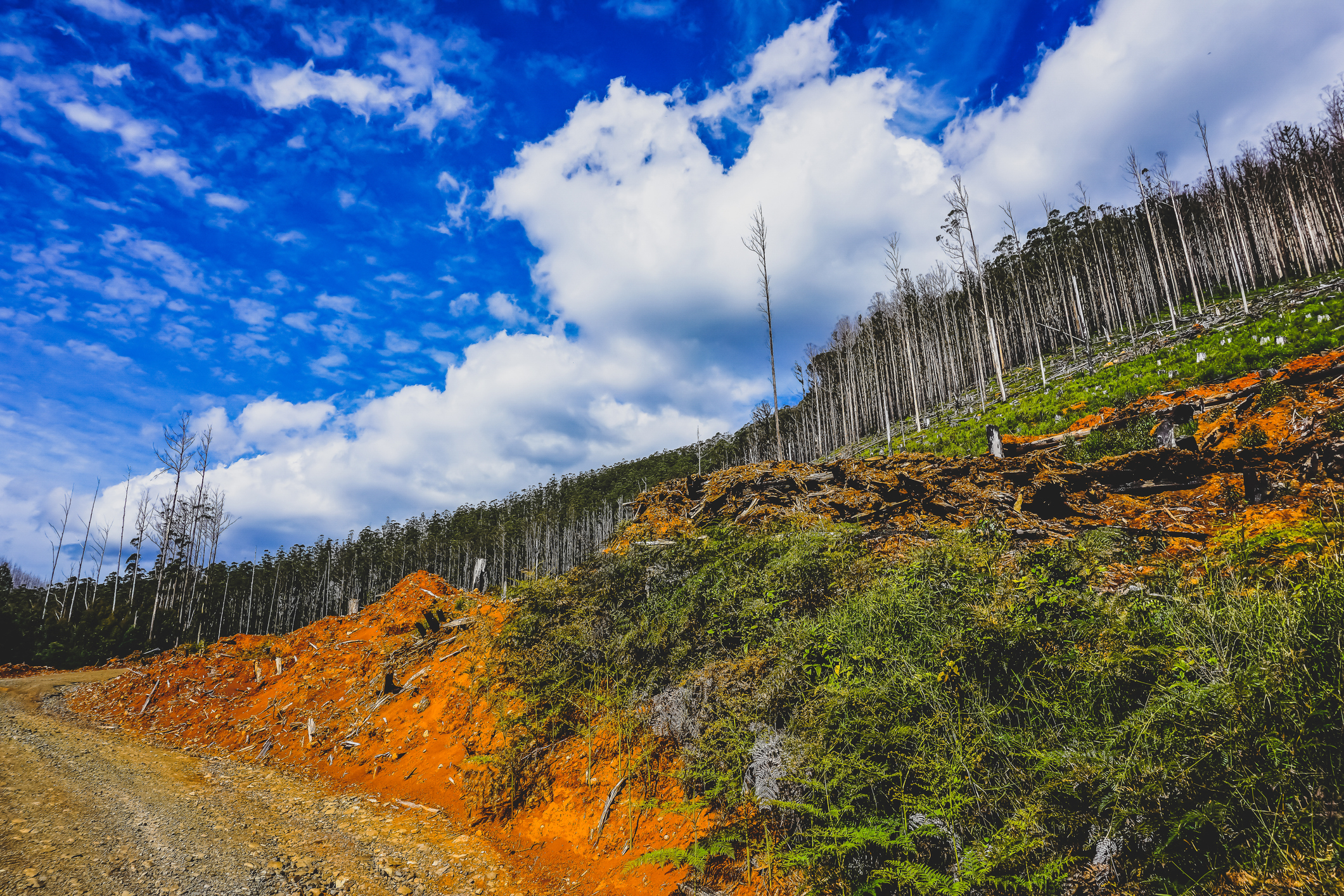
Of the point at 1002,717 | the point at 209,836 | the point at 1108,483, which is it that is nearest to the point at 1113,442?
the point at 1108,483

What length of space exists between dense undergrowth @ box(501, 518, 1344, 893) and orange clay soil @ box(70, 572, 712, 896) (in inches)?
16.4

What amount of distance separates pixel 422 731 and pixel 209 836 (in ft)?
9.56

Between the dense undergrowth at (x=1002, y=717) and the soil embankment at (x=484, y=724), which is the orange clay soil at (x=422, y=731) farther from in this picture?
the dense undergrowth at (x=1002, y=717)

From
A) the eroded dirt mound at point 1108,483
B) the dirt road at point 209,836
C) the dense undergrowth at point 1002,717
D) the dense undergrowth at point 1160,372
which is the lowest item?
the dirt road at point 209,836

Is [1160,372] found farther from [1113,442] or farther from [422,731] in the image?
[422,731]

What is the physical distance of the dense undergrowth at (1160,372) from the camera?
16016 millimetres

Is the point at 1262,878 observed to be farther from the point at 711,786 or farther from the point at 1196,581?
the point at 711,786

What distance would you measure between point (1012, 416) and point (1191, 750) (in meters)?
23.9

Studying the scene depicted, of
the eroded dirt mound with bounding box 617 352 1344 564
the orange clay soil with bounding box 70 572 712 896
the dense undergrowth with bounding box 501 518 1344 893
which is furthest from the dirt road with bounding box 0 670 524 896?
the eroded dirt mound with bounding box 617 352 1344 564

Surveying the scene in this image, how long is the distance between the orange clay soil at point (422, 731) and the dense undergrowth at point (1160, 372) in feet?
53.9

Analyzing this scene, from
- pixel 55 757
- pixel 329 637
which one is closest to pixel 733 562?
pixel 55 757

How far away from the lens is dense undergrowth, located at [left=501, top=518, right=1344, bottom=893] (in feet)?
8.16

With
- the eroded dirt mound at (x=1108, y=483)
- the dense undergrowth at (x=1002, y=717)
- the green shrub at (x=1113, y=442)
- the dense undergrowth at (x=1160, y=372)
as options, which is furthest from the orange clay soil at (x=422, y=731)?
the dense undergrowth at (x=1160, y=372)

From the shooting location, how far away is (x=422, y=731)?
8281 mm
